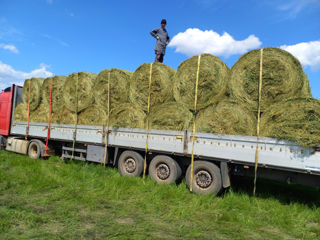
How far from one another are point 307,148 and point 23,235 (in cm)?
484

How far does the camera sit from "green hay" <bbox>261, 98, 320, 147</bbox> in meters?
4.69

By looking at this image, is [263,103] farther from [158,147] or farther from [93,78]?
[93,78]

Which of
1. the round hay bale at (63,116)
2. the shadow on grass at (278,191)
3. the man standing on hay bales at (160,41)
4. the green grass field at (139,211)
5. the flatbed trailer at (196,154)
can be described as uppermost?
the man standing on hay bales at (160,41)

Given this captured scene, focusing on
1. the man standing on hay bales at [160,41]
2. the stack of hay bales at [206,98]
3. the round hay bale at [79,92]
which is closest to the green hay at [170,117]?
the stack of hay bales at [206,98]

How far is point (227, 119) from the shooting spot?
18.6 feet

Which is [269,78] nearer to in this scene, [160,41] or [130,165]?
[130,165]

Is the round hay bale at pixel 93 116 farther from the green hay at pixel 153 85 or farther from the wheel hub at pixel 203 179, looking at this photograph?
the wheel hub at pixel 203 179

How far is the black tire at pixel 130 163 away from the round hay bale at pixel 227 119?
7.04 ft

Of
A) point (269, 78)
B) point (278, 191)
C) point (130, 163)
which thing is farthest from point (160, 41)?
point (278, 191)

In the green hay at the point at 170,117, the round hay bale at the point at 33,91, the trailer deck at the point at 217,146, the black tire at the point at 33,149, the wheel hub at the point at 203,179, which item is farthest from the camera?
the black tire at the point at 33,149

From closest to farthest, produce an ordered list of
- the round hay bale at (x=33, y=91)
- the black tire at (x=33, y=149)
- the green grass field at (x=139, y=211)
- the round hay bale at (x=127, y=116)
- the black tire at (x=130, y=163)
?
the green grass field at (x=139, y=211)
the round hay bale at (x=127, y=116)
the black tire at (x=130, y=163)
the round hay bale at (x=33, y=91)
the black tire at (x=33, y=149)

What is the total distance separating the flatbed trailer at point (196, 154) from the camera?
5.04 m

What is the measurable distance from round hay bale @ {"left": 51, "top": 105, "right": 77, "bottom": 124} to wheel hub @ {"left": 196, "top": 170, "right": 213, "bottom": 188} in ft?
15.8

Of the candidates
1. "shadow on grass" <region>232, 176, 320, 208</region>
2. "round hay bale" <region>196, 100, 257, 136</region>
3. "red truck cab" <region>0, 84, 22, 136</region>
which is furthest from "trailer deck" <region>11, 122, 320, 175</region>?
"red truck cab" <region>0, 84, 22, 136</region>
